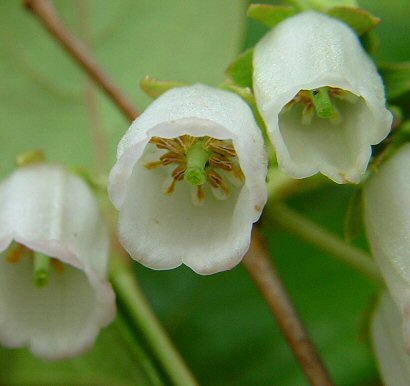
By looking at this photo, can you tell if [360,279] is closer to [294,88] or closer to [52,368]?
[52,368]

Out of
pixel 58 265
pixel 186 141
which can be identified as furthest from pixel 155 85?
pixel 58 265

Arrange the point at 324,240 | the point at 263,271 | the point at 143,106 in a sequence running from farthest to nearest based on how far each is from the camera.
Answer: the point at 143,106 < the point at 324,240 < the point at 263,271

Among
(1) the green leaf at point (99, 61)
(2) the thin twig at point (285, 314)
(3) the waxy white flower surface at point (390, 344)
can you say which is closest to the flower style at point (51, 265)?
(2) the thin twig at point (285, 314)

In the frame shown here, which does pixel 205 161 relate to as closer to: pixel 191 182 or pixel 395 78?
pixel 191 182

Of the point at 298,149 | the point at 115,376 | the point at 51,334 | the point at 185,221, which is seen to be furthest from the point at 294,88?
the point at 115,376

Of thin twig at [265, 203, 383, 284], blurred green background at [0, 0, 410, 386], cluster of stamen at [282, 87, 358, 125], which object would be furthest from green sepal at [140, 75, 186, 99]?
blurred green background at [0, 0, 410, 386]

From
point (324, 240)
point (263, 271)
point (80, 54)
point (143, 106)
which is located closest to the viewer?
point (263, 271)

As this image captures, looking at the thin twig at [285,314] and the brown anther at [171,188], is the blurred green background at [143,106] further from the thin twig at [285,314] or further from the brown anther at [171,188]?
the brown anther at [171,188]
